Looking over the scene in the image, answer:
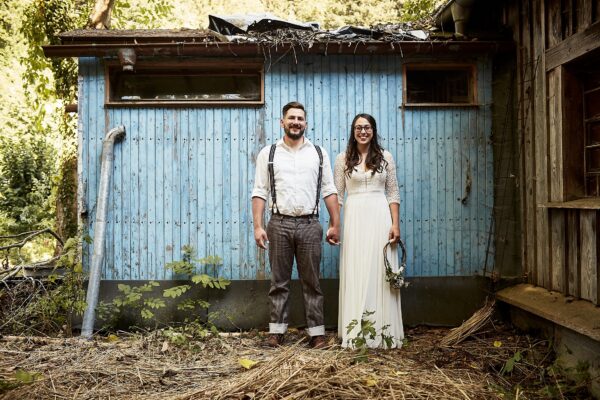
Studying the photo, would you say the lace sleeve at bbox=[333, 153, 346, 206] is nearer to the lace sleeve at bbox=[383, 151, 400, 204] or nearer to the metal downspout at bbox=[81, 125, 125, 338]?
the lace sleeve at bbox=[383, 151, 400, 204]

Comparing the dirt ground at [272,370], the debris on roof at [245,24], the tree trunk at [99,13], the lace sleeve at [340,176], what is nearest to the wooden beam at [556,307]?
the dirt ground at [272,370]

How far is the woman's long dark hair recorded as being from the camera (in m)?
4.63

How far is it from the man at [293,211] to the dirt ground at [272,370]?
47 centimetres

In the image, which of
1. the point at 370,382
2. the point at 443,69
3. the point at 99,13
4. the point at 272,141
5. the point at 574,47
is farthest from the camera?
the point at 99,13

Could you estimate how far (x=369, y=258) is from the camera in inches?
182

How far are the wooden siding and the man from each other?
1.96m

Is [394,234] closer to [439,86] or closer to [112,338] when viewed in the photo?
[439,86]

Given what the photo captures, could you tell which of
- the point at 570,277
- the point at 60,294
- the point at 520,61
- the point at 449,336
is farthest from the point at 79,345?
the point at 520,61

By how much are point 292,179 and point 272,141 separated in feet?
3.60

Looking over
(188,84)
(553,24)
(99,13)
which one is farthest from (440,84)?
(99,13)

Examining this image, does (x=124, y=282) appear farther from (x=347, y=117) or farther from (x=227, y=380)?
(x=347, y=117)

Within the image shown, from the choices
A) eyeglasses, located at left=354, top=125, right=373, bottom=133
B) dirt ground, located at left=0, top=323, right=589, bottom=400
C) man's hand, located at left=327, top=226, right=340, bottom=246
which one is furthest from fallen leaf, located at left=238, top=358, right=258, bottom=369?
eyeglasses, located at left=354, top=125, right=373, bottom=133

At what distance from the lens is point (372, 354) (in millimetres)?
4359

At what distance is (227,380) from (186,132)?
2.88 m
